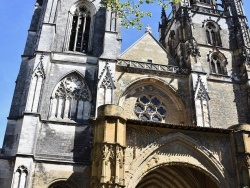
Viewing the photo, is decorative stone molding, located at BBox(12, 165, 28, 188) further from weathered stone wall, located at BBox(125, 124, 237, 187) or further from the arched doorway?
weathered stone wall, located at BBox(125, 124, 237, 187)

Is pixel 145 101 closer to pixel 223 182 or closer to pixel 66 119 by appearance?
pixel 66 119

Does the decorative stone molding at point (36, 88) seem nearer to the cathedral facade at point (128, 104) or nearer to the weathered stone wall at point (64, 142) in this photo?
the cathedral facade at point (128, 104)

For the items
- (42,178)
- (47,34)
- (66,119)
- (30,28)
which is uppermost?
(30,28)

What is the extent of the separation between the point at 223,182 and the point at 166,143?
2210 millimetres

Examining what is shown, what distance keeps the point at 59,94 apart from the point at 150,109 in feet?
15.5

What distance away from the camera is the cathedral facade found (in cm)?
1079

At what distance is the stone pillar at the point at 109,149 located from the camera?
9.54 m

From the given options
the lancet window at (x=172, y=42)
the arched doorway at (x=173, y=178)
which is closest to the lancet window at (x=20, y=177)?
the arched doorway at (x=173, y=178)

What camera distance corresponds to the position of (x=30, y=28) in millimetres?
19094

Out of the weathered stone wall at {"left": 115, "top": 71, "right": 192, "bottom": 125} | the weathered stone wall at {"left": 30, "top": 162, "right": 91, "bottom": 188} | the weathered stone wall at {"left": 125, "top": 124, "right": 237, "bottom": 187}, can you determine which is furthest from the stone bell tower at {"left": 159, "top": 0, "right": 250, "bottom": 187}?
the weathered stone wall at {"left": 30, "top": 162, "right": 91, "bottom": 188}

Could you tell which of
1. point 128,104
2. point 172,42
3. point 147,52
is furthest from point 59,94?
point 172,42

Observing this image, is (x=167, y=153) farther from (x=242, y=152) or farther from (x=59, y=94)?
(x=59, y=94)

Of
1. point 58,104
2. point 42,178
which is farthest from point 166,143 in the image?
point 58,104

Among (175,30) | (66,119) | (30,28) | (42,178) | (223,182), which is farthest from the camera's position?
(175,30)
